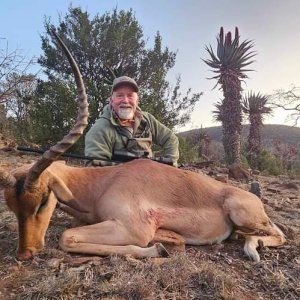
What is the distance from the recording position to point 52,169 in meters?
4.36

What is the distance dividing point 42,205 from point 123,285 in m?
1.16

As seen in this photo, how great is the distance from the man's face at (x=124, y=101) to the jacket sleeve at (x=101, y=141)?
30 cm

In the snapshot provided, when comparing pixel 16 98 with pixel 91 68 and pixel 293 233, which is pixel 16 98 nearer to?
pixel 91 68

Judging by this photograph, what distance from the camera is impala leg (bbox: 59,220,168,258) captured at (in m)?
3.88

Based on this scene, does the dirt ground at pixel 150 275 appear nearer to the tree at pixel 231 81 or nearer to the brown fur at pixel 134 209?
the brown fur at pixel 134 209

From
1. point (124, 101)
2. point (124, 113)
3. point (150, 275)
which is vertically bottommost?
point (150, 275)

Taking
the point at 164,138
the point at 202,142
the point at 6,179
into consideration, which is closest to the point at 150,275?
the point at 6,179

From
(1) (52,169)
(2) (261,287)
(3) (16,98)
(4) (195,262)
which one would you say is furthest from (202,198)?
(3) (16,98)

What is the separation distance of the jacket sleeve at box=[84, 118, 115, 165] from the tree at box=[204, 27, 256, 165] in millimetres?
9744

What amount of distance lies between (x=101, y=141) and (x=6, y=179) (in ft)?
8.84

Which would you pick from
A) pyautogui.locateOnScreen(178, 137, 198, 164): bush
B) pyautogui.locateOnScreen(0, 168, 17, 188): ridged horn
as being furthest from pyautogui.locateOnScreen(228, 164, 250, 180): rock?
pyautogui.locateOnScreen(0, 168, 17, 188): ridged horn

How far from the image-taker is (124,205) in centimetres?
422

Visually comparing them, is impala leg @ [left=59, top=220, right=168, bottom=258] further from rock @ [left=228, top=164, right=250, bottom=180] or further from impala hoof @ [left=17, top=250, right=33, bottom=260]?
rock @ [left=228, top=164, right=250, bottom=180]

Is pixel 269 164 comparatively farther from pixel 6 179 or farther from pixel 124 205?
pixel 6 179
